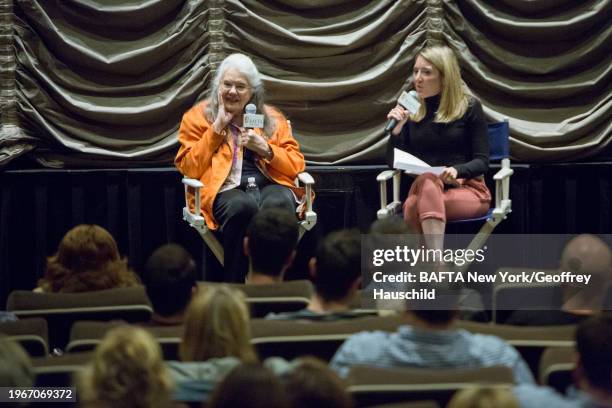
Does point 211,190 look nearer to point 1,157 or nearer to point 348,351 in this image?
point 1,157

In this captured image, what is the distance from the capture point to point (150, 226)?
19.0ft

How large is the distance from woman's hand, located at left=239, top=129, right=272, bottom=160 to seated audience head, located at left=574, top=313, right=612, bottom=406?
2.76m

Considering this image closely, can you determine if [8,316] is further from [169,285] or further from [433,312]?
[433,312]

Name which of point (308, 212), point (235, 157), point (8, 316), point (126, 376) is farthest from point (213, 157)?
point (126, 376)

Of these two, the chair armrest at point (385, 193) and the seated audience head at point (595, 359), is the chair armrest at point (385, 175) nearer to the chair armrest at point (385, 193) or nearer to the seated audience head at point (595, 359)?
the chair armrest at point (385, 193)

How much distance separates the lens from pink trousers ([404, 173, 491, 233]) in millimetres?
5027

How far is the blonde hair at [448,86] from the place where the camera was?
521cm

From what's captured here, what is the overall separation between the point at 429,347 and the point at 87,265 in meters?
1.53

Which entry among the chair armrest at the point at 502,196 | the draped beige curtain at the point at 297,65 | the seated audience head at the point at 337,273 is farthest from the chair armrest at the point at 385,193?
the seated audience head at the point at 337,273

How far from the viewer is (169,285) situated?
10.3ft

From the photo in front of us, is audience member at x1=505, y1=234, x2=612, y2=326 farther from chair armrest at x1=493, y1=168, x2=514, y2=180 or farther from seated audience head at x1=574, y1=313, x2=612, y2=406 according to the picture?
chair armrest at x1=493, y1=168, x2=514, y2=180

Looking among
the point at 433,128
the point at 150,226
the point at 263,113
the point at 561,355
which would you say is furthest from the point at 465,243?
the point at 561,355

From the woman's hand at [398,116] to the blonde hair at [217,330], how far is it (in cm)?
266

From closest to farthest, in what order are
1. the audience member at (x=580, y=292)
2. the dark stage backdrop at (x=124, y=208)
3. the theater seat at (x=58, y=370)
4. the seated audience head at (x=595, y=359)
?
the seated audience head at (x=595, y=359) < the theater seat at (x=58, y=370) < the audience member at (x=580, y=292) < the dark stage backdrop at (x=124, y=208)
